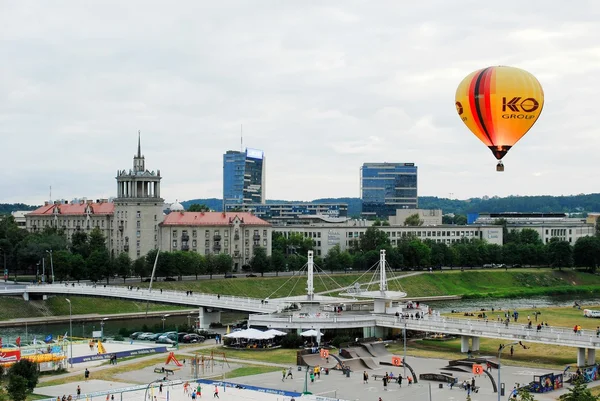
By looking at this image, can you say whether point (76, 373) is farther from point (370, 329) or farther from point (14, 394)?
point (370, 329)

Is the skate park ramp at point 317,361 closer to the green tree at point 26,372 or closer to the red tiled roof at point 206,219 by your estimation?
the green tree at point 26,372

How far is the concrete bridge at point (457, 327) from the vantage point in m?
80.5

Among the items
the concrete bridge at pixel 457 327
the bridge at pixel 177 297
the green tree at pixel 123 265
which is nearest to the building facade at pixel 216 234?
the green tree at pixel 123 265

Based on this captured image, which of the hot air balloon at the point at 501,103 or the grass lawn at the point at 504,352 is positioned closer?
the hot air balloon at the point at 501,103

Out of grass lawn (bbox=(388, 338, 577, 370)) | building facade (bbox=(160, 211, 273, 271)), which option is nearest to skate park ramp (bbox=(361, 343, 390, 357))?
grass lawn (bbox=(388, 338, 577, 370))

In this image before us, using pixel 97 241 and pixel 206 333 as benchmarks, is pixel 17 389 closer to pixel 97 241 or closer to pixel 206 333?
pixel 206 333

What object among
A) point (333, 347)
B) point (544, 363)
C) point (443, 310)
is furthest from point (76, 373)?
point (443, 310)

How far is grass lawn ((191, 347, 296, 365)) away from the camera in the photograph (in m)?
85.5

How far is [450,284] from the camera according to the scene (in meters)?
174

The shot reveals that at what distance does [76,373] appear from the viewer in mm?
79188

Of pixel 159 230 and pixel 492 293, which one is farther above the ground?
pixel 159 230

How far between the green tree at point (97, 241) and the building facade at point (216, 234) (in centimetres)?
1112

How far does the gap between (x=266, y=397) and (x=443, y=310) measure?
7362 cm

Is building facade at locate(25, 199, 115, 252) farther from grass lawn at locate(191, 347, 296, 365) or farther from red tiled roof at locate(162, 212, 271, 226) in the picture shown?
grass lawn at locate(191, 347, 296, 365)
